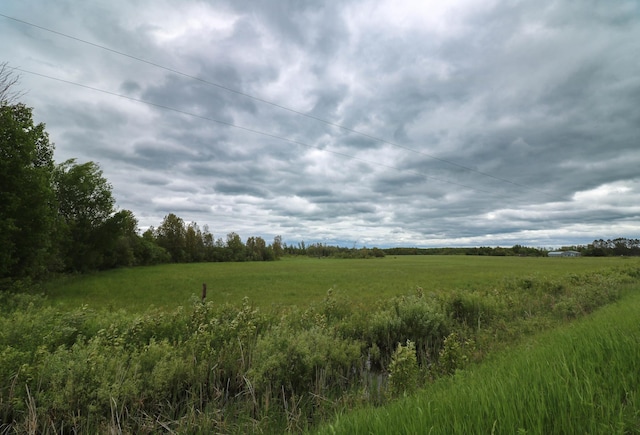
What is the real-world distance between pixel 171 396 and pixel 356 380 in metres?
5.04

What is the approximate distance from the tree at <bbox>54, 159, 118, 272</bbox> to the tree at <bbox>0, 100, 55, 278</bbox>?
22.7 metres

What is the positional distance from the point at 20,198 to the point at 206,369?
1110 inches

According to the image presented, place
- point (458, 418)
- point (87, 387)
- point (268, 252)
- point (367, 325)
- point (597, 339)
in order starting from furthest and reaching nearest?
point (268, 252) → point (367, 325) → point (87, 387) → point (597, 339) → point (458, 418)

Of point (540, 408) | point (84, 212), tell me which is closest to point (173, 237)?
point (84, 212)

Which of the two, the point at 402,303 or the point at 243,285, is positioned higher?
the point at 402,303

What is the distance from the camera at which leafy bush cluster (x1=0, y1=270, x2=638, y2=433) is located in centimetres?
574

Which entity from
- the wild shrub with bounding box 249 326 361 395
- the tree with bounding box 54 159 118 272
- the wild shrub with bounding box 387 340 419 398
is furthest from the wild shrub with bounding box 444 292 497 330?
the tree with bounding box 54 159 118 272

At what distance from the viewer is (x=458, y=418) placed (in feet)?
9.70

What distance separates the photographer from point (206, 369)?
25.6 ft

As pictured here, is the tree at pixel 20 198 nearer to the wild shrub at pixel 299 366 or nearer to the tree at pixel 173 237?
the wild shrub at pixel 299 366

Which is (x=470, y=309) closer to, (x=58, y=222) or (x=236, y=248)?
(x=58, y=222)

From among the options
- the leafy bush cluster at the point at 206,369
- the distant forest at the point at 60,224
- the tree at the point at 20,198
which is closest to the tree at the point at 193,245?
the distant forest at the point at 60,224

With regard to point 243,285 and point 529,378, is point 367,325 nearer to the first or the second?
point 529,378

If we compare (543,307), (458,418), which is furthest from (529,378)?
(543,307)
